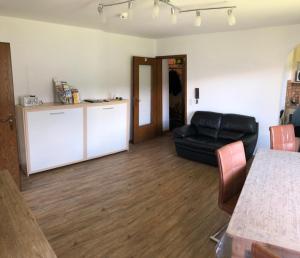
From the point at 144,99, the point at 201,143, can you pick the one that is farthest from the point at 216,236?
the point at 144,99

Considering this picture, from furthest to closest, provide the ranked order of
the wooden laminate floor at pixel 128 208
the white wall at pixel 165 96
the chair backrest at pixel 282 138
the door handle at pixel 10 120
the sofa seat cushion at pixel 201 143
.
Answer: the white wall at pixel 165 96 < the sofa seat cushion at pixel 201 143 < the door handle at pixel 10 120 < the chair backrest at pixel 282 138 < the wooden laminate floor at pixel 128 208

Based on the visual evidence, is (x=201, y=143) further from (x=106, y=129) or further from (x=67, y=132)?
(x=67, y=132)

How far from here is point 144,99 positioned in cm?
619

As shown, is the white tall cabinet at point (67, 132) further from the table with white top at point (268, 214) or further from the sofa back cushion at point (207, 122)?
the table with white top at point (268, 214)

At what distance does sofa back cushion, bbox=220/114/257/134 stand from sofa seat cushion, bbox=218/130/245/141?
42 millimetres

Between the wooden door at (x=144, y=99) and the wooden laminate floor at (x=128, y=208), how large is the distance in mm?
1388

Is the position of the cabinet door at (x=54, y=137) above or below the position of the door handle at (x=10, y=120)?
below

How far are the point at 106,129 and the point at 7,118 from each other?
5.99 ft

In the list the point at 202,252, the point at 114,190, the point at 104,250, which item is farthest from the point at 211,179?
the point at 104,250

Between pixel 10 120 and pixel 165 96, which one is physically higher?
pixel 165 96

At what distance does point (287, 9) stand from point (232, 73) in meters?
1.86

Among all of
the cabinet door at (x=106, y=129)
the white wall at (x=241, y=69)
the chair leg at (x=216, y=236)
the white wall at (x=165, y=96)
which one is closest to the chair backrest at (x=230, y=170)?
the chair leg at (x=216, y=236)

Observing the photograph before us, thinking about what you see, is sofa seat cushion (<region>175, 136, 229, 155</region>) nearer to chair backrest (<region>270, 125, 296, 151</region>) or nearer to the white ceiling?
chair backrest (<region>270, 125, 296, 151</region>)

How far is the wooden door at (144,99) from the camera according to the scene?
5.82 m
